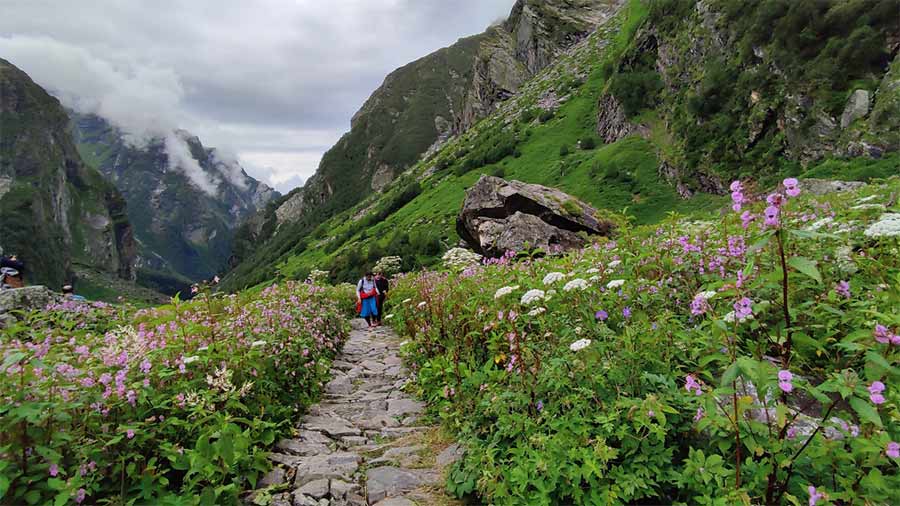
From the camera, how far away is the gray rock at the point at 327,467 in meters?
4.52

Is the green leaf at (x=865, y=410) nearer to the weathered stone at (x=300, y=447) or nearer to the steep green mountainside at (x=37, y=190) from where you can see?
the weathered stone at (x=300, y=447)

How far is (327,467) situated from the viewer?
Result: 4762 millimetres

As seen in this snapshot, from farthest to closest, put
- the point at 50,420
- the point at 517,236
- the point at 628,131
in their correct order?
the point at 628,131, the point at 517,236, the point at 50,420

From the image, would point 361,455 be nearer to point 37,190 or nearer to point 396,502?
point 396,502

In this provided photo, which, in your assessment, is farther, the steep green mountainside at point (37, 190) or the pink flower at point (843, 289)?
the steep green mountainside at point (37, 190)

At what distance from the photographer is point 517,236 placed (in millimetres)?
18547

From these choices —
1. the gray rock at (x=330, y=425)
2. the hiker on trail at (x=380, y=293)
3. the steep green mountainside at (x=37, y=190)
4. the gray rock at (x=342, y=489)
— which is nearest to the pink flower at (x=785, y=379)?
the gray rock at (x=342, y=489)

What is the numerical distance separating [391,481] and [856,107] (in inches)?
1128

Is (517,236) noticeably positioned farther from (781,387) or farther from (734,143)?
(734,143)

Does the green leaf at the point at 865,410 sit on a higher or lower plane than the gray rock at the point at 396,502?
higher

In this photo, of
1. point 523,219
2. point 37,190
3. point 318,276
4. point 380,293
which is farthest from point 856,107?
point 37,190

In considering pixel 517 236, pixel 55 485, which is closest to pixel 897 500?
pixel 55 485

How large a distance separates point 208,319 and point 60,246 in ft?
683

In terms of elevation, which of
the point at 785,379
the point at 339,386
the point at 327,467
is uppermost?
the point at 785,379
